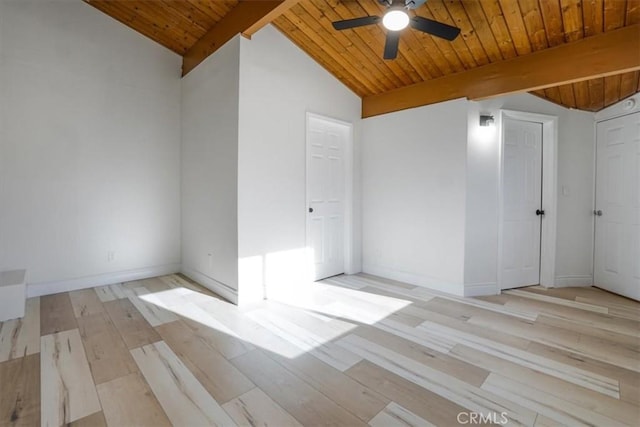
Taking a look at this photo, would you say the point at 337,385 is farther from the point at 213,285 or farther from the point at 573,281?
the point at 573,281

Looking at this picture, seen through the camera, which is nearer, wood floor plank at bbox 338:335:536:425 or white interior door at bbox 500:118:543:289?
wood floor plank at bbox 338:335:536:425

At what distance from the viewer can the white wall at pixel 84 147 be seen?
10.7ft

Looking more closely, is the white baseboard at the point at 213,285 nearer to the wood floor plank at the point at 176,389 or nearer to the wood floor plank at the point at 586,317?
the wood floor plank at the point at 176,389

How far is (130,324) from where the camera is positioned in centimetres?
269

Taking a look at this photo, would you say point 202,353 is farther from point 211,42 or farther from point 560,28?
point 560,28

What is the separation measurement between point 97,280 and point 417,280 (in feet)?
13.6

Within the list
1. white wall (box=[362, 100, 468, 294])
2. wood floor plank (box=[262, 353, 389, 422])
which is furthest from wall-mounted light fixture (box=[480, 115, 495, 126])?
wood floor plank (box=[262, 353, 389, 422])

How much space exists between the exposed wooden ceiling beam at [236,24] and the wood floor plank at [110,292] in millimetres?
3041

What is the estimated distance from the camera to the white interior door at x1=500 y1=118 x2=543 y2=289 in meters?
3.86

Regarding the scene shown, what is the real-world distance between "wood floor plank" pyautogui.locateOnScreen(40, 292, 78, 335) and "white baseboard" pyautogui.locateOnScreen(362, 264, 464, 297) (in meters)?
3.51

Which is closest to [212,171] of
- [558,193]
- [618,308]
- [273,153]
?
[273,153]

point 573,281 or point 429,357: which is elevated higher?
point 573,281

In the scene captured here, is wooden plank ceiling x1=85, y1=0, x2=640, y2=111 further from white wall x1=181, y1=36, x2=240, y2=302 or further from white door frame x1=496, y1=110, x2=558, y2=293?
white wall x1=181, y1=36, x2=240, y2=302

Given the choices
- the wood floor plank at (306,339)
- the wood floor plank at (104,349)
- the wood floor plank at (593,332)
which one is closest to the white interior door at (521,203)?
the wood floor plank at (593,332)
